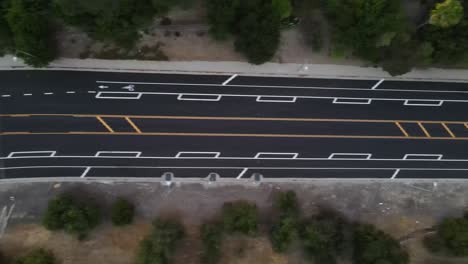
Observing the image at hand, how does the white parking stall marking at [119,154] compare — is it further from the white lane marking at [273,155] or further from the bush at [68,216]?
the white lane marking at [273,155]

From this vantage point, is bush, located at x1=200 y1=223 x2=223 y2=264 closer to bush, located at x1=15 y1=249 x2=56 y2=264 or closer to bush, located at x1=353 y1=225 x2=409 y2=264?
bush, located at x1=353 y1=225 x2=409 y2=264

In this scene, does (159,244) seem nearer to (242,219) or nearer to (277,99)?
(242,219)

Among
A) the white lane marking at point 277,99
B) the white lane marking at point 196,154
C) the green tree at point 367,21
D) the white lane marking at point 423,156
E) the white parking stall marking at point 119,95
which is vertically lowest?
the white lane marking at point 423,156

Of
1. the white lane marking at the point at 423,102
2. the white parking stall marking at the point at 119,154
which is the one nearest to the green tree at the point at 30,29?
the white parking stall marking at the point at 119,154

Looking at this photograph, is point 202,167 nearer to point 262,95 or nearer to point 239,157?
point 239,157

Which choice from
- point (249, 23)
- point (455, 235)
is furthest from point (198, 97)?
point (455, 235)

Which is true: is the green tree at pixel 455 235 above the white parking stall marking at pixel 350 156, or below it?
below
